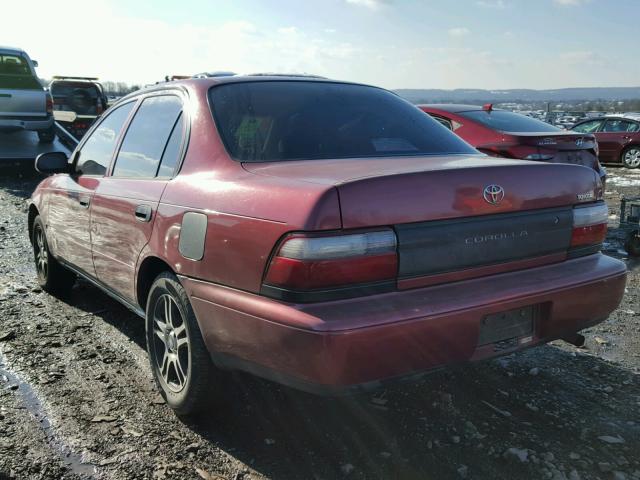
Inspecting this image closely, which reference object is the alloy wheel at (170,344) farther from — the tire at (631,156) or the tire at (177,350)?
the tire at (631,156)

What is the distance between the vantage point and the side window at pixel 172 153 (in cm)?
314

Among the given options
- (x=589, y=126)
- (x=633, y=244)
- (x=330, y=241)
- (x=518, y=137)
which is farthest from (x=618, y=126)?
(x=330, y=241)

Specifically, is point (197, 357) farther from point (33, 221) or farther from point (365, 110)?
point (33, 221)

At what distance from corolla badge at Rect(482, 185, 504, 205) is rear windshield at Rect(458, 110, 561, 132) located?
5125 mm

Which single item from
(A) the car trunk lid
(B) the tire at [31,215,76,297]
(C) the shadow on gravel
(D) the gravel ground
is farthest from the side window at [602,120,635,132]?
(B) the tire at [31,215,76,297]

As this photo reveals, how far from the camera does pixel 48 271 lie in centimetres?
504

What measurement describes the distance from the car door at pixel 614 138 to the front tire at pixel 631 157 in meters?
0.15

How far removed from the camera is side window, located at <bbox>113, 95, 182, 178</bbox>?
3350mm

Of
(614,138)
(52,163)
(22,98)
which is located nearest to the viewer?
(52,163)

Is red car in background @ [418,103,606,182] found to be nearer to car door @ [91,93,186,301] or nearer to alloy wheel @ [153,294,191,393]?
car door @ [91,93,186,301]

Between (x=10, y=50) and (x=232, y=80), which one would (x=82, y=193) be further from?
(x=10, y=50)

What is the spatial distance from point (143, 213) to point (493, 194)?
68.9 inches

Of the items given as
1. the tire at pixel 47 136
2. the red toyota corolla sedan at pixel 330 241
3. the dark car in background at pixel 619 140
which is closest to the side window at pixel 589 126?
the dark car in background at pixel 619 140

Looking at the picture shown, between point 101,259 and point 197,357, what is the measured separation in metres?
1.36
